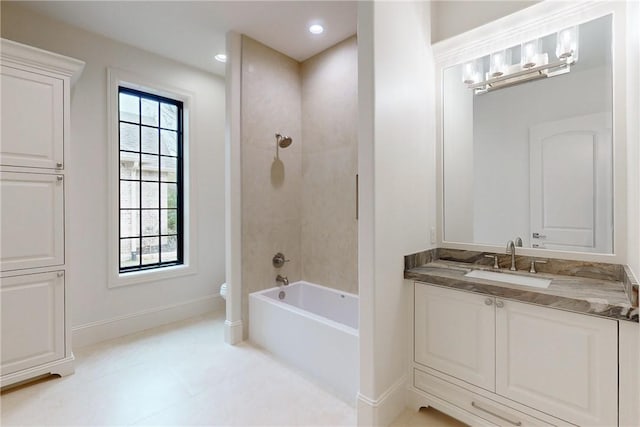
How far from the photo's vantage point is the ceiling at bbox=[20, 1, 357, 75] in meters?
2.37

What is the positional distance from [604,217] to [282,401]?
2.24 metres

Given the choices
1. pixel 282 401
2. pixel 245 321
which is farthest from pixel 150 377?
pixel 282 401

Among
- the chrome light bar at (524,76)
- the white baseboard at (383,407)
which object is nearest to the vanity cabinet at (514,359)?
the white baseboard at (383,407)

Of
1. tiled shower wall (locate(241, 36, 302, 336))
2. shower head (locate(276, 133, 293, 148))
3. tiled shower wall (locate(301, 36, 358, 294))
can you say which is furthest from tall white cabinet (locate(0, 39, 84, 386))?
tiled shower wall (locate(301, 36, 358, 294))

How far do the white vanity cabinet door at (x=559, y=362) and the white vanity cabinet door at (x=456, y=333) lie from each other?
0.06 m

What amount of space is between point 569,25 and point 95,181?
12.6 feet

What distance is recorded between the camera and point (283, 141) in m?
3.02

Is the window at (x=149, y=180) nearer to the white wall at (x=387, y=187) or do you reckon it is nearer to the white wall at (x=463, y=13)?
the white wall at (x=387, y=187)

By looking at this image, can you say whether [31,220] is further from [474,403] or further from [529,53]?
[529,53]

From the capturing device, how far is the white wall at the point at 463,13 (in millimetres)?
1821

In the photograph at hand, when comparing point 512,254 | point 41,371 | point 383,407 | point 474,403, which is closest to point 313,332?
point 383,407

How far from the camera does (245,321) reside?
2830 mm

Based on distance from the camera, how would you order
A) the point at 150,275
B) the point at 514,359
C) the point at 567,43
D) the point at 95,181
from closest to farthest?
the point at 514,359 → the point at 567,43 → the point at 95,181 → the point at 150,275

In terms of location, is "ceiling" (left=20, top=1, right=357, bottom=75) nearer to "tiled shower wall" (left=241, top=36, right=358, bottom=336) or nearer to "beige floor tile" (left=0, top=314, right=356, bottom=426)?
"tiled shower wall" (left=241, top=36, right=358, bottom=336)
